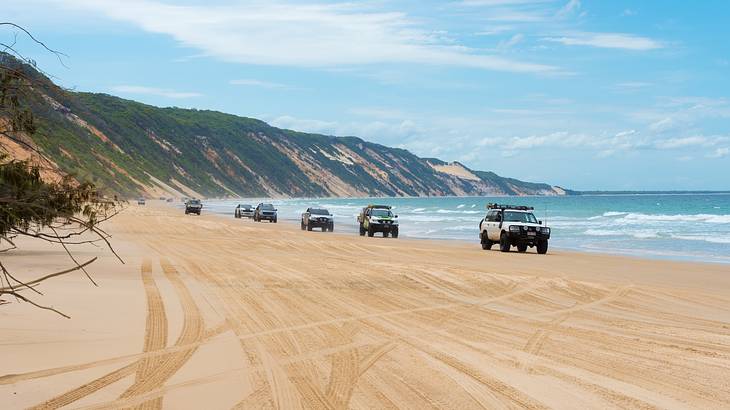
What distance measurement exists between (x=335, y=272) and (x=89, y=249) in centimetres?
901

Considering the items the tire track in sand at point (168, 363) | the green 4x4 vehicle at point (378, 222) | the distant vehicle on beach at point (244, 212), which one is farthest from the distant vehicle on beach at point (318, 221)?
the tire track in sand at point (168, 363)

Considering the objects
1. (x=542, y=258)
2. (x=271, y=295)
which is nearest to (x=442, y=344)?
(x=271, y=295)

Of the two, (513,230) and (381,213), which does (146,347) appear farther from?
(381,213)

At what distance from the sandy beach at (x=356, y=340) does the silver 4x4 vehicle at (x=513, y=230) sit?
1176 centimetres

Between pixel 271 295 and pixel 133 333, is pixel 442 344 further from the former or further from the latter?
pixel 271 295

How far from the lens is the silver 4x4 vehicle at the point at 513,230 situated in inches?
1382

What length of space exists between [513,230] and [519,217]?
4.72 feet

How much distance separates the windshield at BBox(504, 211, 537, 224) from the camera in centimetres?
3622

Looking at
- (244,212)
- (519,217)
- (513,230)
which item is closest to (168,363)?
(513,230)

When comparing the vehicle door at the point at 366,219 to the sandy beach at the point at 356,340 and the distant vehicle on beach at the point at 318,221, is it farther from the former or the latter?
the sandy beach at the point at 356,340

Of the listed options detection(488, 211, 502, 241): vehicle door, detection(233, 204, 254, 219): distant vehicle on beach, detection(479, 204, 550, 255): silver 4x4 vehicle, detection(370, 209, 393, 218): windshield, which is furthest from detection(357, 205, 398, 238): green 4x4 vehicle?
detection(233, 204, 254, 219): distant vehicle on beach

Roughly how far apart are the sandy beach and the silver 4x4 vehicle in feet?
38.6

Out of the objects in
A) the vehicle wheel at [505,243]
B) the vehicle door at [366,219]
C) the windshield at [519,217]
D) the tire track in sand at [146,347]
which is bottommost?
the tire track in sand at [146,347]

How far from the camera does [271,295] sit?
1666cm
